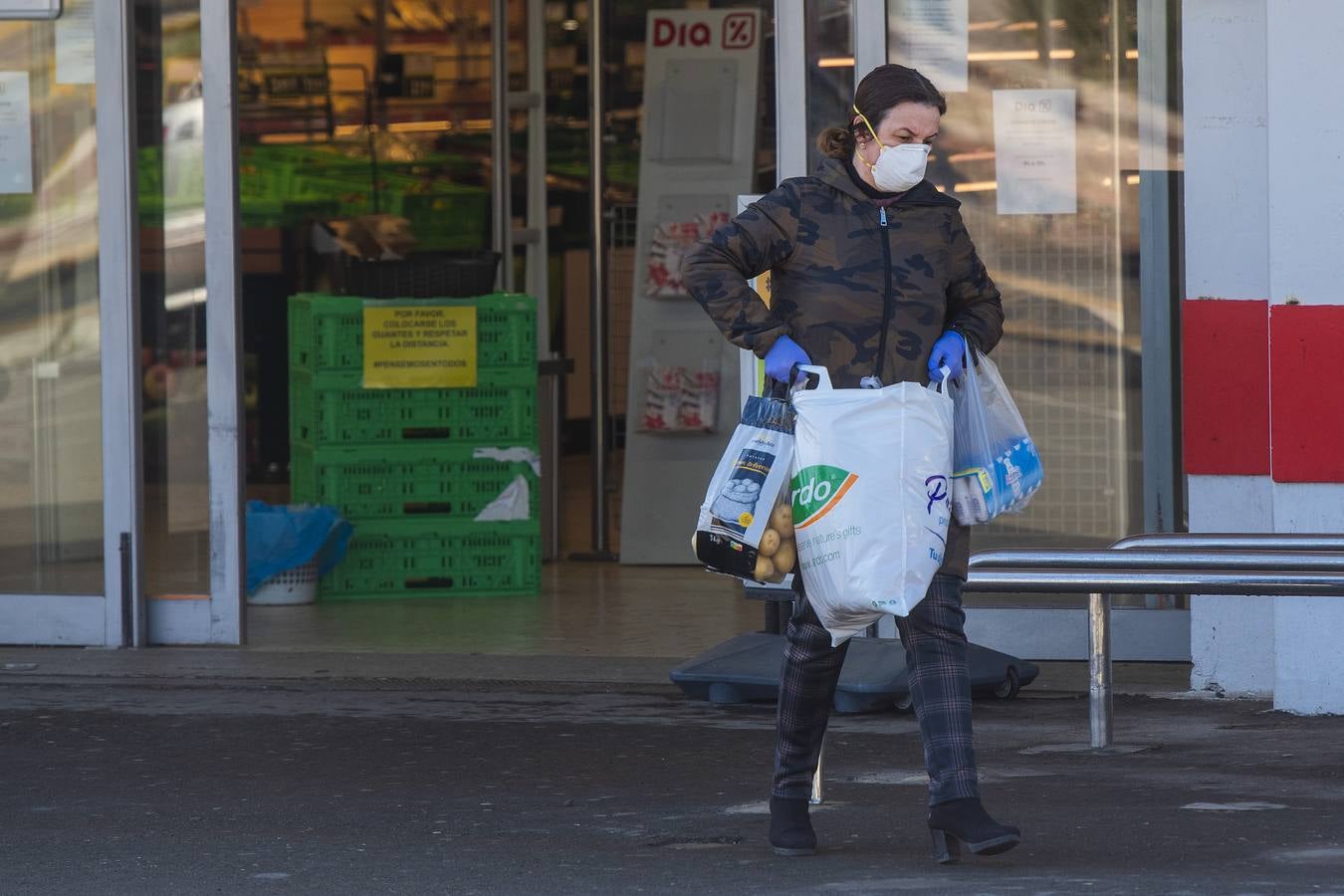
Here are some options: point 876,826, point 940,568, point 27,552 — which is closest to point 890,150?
point 940,568

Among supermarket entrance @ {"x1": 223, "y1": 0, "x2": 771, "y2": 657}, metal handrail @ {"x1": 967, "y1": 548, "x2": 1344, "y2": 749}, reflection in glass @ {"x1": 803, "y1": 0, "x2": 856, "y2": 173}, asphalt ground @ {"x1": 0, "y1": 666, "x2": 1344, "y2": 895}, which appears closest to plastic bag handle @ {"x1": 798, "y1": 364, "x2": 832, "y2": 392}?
asphalt ground @ {"x1": 0, "y1": 666, "x2": 1344, "y2": 895}

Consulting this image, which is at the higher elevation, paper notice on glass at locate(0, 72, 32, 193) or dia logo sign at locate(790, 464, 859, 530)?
paper notice on glass at locate(0, 72, 32, 193)

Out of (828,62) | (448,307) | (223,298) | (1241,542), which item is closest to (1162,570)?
(1241,542)

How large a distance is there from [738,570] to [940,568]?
476 mm

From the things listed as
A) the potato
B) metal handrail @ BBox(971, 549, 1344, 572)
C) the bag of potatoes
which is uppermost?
the bag of potatoes

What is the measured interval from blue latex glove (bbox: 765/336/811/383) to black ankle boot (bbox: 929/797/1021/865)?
984 mm

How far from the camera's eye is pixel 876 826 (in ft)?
18.2

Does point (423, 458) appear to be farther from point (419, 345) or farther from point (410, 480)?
point (419, 345)

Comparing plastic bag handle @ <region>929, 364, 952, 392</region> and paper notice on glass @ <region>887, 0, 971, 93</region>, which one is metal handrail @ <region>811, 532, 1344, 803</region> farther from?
paper notice on glass @ <region>887, 0, 971, 93</region>

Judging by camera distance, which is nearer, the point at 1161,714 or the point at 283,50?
the point at 1161,714

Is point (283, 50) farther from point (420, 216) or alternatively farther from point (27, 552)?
point (27, 552)

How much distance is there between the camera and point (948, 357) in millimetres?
5012

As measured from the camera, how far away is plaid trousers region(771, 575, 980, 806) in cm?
490

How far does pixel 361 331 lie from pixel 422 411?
45cm
